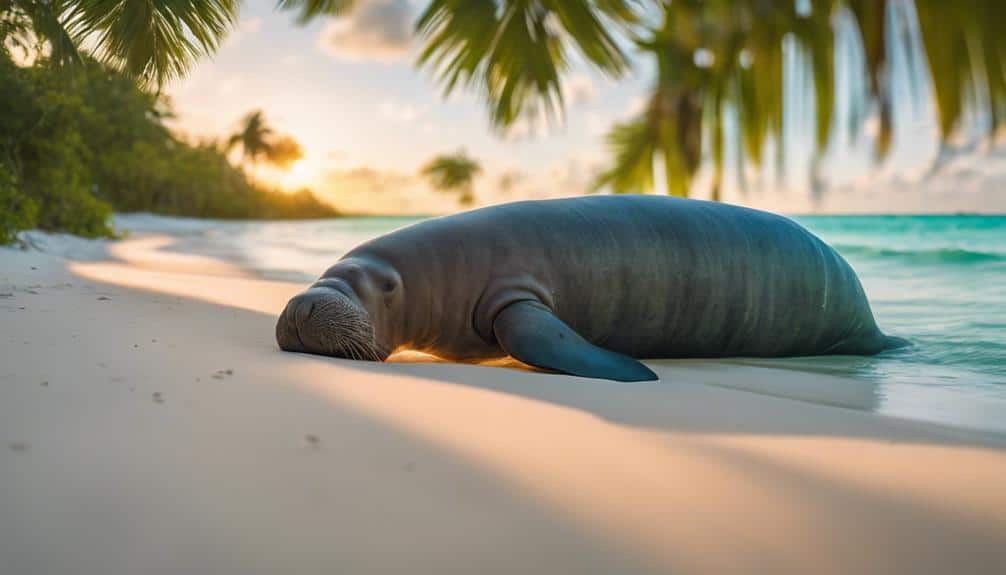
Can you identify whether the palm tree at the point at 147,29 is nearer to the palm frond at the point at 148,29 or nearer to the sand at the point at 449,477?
the palm frond at the point at 148,29

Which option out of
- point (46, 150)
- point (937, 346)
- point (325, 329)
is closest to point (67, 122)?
point (46, 150)

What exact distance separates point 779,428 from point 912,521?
31.4 inches

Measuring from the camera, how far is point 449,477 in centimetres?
180

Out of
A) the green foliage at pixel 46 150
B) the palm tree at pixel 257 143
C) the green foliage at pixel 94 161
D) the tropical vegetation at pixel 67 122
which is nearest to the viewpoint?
the tropical vegetation at pixel 67 122

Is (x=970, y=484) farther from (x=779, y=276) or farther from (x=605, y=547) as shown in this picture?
(x=779, y=276)

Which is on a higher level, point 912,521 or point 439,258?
point 439,258

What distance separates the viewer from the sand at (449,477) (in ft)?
4.80

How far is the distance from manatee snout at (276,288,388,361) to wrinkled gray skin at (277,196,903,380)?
0.02 m

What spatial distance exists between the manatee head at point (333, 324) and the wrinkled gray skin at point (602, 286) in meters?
0.02

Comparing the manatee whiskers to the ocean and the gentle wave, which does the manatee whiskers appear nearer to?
the ocean

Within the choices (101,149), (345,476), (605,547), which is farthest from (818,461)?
(101,149)

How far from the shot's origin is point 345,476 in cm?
176

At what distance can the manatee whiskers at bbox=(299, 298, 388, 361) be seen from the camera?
3.62 metres

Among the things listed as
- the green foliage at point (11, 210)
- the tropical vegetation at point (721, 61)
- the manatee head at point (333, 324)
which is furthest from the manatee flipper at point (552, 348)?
the green foliage at point (11, 210)
